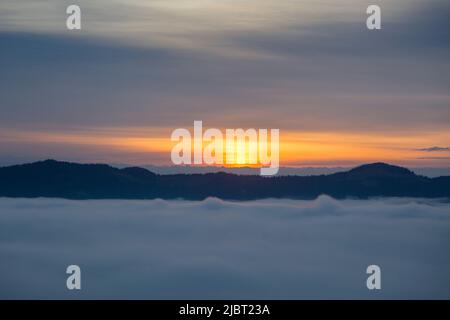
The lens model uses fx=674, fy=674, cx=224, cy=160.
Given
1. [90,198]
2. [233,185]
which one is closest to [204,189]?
[233,185]

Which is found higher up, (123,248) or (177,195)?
(177,195)

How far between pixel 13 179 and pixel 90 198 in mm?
4866

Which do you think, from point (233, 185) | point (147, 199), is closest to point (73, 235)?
point (147, 199)

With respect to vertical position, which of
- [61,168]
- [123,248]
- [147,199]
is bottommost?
[123,248]

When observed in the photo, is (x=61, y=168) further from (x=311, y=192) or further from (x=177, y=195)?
(x=311, y=192)

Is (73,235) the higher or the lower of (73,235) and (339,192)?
the lower

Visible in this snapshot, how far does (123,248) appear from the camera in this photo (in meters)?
37.2

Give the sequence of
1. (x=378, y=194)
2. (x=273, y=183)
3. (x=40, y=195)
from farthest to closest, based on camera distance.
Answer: (x=40, y=195) → (x=378, y=194) → (x=273, y=183)

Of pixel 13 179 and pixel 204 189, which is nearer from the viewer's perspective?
pixel 204 189

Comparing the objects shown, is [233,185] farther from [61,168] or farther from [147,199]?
[61,168]

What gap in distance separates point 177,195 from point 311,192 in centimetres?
792

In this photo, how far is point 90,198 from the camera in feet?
141

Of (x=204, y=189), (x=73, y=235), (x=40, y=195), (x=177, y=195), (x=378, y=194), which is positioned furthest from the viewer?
(x=40, y=195)

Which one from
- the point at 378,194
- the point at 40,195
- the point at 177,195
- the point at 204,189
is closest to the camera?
the point at 204,189
